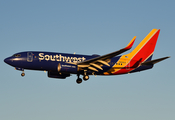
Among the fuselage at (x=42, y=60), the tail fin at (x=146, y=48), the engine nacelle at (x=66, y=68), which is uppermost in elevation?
the tail fin at (x=146, y=48)

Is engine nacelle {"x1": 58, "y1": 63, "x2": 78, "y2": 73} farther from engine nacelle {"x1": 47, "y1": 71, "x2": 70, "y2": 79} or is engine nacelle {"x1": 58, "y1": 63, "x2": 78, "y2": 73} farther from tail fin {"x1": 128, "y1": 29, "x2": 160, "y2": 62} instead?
tail fin {"x1": 128, "y1": 29, "x2": 160, "y2": 62}

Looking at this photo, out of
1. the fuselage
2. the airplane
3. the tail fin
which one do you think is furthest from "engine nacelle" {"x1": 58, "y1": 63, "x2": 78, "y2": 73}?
the tail fin

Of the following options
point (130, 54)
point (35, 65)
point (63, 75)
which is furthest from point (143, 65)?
point (35, 65)

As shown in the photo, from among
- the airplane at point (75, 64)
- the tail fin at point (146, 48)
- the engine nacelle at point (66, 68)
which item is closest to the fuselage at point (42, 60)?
the airplane at point (75, 64)

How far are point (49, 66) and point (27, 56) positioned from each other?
3.60 meters

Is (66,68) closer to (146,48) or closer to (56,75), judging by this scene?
(56,75)

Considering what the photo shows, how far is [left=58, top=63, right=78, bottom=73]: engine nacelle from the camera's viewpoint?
44719 millimetres

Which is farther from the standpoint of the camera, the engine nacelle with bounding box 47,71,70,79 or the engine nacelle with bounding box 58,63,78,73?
the engine nacelle with bounding box 47,71,70,79

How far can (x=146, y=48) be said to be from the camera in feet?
173

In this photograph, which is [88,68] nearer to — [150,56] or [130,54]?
[130,54]

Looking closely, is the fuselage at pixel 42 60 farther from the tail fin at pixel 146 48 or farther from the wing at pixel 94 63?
the tail fin at pixel 146 48

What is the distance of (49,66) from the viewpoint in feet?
150

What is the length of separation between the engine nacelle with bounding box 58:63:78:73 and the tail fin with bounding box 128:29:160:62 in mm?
10919

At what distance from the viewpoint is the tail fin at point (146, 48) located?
51.7 m
